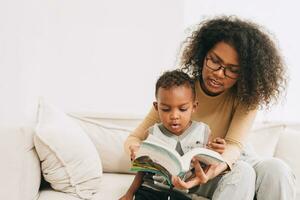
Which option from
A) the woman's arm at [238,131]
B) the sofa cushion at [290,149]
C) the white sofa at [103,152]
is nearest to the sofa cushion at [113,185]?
the white sofa at [103,152]

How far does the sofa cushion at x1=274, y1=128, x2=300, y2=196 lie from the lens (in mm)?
2076

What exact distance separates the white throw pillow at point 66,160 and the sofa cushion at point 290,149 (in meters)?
1.03

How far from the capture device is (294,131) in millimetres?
2211

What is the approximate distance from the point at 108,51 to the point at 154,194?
131 centimetres

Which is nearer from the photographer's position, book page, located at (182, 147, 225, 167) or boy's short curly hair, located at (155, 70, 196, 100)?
book page, located at (182, 147, 225, 167)

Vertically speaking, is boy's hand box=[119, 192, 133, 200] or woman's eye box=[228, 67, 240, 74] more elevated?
woman's eye box=[228, 67, 240, 74]

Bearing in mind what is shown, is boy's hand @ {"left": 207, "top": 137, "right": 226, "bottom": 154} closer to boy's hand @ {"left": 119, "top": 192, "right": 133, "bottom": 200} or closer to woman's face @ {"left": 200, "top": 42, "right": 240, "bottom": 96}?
woman's face @ {"left": 200, "top": 42, "right": 240, "bottom": 96}

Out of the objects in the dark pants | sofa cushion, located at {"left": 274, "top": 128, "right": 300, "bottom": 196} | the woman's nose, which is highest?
the woman's nose

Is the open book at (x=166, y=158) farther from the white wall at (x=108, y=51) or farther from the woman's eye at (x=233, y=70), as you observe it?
the white wall at (x=108, y=51)

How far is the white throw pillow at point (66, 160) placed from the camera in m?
1.54

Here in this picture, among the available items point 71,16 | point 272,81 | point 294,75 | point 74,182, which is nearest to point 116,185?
point 74,182

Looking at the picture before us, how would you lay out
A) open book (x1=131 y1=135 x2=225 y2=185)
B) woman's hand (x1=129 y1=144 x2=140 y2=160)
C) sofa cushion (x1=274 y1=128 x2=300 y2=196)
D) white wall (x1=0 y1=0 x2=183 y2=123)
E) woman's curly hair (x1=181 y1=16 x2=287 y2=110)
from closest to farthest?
open book (x1=131 y1=135 x2=225 y2=185) < woman's hand (x1=129 y1=144 x2=140 y2=160) < woman's curly hair (x1=181 y1=16 x2=287 y2=110) < sofa cushion (x1=274 y1=128 x2=300 y2=196) < white wall (x1=0 y1=0 x2=183 y2=123)

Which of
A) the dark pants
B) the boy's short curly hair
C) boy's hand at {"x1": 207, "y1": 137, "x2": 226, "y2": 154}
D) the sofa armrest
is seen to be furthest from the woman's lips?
the sofa armrest

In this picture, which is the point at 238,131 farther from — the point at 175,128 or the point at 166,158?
the point at 166,158
